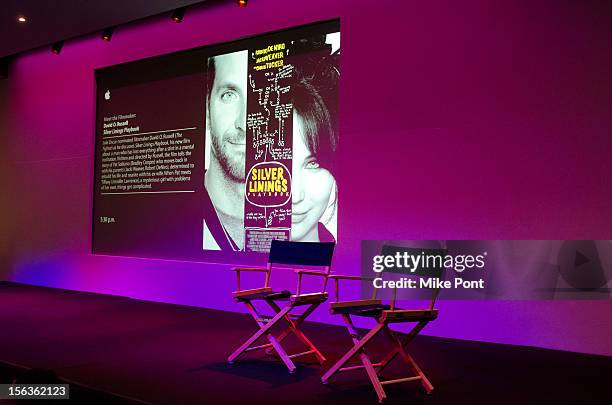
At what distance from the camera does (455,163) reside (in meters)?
5.15

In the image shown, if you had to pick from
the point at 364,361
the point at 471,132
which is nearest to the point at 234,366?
the point at 364,361

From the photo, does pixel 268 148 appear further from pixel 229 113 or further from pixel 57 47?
pixel 57 47

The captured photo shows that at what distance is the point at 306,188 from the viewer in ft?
19.9

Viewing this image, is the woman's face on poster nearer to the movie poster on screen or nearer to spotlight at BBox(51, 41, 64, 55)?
the movie poster on screen

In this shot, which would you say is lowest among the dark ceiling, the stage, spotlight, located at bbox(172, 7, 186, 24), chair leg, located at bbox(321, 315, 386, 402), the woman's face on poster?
the stage

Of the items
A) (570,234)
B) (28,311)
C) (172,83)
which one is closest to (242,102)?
(172,83)

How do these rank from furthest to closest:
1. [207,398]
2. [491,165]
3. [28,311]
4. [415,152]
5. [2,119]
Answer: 1. [2,119]
2. [28,311]
3. [415,152]
4. [491,165]
5. [207,398]

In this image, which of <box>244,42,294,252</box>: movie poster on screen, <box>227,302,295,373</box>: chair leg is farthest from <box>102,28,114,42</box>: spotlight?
<box>227,302,295,373</box>: chair leg

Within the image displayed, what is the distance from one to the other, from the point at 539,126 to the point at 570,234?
878 mm

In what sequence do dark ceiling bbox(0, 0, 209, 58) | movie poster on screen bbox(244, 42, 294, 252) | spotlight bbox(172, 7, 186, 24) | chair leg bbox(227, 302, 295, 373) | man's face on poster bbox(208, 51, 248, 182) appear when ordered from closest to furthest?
chair leg bbox(227, 302, 295, 373) → movie poster on screen bbox(244, 42, 294, 252) → dark ceiling bbox(0, 0, 209, 58) → man's face on poster bbox(208, 51, 248, 182) → spotlight bbox(172, 7, 186, 24)

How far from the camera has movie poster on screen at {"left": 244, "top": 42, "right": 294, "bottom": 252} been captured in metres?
6.23

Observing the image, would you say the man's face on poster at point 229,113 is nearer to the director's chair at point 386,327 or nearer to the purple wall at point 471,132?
the purple wall at point 471,132

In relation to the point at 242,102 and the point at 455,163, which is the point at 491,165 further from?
the point at 242,102

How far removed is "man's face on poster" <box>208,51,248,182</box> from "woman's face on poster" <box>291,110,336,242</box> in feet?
2.33
